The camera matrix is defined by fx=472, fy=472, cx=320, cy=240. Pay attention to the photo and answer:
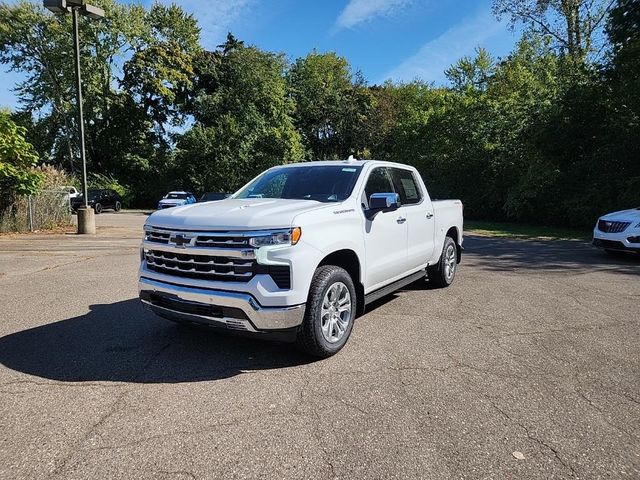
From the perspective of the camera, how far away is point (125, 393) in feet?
11.9

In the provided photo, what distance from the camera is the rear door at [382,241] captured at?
4.98 meters

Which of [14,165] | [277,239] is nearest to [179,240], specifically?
[277,239]

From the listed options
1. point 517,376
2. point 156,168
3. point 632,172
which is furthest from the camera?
point 156,168

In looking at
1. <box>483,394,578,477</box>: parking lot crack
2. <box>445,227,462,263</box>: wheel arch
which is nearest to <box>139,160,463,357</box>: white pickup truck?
<box>483,394,578,477</box>: parking lot crack

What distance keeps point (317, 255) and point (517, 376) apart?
6.47 feet

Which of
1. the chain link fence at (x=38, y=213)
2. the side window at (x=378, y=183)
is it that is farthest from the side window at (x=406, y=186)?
the chain link fence at (x=38, y=213)

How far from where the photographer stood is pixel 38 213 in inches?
639

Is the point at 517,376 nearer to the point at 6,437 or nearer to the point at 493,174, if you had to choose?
the point at 6,437

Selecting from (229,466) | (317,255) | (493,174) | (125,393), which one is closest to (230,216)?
(317,255)

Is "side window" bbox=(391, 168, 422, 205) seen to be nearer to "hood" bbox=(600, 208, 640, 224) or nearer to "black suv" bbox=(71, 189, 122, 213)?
"hood" bbox=(600, 208, 640, 224)

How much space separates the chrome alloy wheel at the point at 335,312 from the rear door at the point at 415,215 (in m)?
1.57

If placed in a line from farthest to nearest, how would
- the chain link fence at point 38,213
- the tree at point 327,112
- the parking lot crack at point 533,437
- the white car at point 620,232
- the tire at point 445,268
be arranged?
the tree at point 327,112, the chain link fence at point 38,213, the white car at point 620,232, the tire at point 445,268, the parking lot crack at point 533,437

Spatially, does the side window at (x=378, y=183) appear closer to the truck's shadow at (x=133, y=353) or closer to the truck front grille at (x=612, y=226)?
the truck's shadow at (x=133, y=353)

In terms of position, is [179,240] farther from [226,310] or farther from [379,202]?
[379,202]
